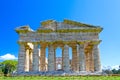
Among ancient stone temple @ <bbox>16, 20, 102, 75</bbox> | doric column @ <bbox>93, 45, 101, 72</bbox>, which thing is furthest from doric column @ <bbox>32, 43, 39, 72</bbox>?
doric column @ <bbox>93, 45, 101, 72</bbox>

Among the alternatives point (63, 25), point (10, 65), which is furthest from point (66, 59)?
point (10, 65)

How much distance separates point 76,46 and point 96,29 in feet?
21.9

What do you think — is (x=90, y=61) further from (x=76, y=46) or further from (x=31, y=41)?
(x=31, y=41)

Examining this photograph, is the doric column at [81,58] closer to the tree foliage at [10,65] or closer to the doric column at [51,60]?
the doric column at [51,60]

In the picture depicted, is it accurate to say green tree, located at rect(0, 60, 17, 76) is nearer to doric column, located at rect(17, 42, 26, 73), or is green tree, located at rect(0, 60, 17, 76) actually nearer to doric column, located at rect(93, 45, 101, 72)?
doric column, located at rect(17, 42, 26, 73)

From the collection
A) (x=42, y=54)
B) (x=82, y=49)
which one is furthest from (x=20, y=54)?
(x=82, y=49)

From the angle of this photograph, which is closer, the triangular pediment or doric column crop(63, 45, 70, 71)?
doric column crop(63, 45, 70, 71)

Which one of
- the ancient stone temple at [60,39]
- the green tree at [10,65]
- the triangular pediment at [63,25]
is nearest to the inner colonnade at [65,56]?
the ancient stone temple at [60,39]

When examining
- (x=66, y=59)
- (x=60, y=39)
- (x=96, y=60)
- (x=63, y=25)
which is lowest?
(x=96, y=60)

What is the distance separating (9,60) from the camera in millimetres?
112000

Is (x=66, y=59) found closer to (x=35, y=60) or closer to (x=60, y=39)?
(x=60, y=39)

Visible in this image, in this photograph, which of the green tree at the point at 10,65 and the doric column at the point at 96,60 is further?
the green tree at the point at 10,65

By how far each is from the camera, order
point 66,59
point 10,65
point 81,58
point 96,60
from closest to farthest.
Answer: point 96,60
point 81,58
point 66,59
point 10,65

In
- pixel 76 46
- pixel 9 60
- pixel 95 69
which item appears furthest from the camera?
pixel 9 60
